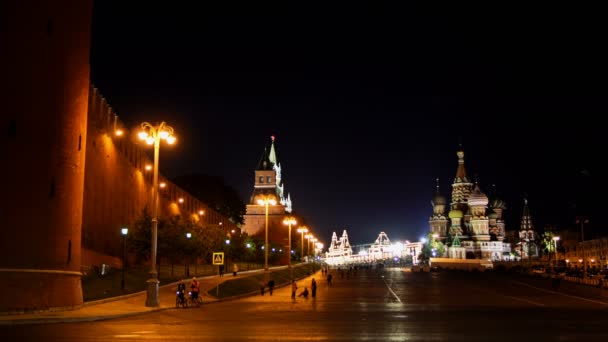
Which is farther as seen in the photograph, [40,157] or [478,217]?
[478,217]

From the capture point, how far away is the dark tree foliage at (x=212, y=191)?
471 feet

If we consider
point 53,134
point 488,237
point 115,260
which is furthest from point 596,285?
point 488,237

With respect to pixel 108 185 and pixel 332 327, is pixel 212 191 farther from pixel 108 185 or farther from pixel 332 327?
pixel 332 327

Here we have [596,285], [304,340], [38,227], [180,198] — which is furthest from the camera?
[180,198]

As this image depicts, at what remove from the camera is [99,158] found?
48.8 meters

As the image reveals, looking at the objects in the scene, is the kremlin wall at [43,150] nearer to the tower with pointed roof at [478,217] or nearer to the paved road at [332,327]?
the paved road at [332,327]

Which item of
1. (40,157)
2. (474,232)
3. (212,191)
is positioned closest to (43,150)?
(40,157)

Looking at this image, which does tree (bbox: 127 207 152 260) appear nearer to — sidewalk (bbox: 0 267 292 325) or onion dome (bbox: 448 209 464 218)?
sidewalk (bbox: 0 267 292 325)

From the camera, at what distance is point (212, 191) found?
481ft

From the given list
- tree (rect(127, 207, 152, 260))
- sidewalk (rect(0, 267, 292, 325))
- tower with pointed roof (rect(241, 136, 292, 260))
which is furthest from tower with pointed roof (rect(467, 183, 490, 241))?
sidewalk (rect(0, 267, 292, 325))

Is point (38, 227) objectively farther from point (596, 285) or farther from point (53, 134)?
point (596, 285)

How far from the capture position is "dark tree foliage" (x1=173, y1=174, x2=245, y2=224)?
471 feet

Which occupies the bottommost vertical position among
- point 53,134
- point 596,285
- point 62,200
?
point 596,285

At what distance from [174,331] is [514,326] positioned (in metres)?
10.8
